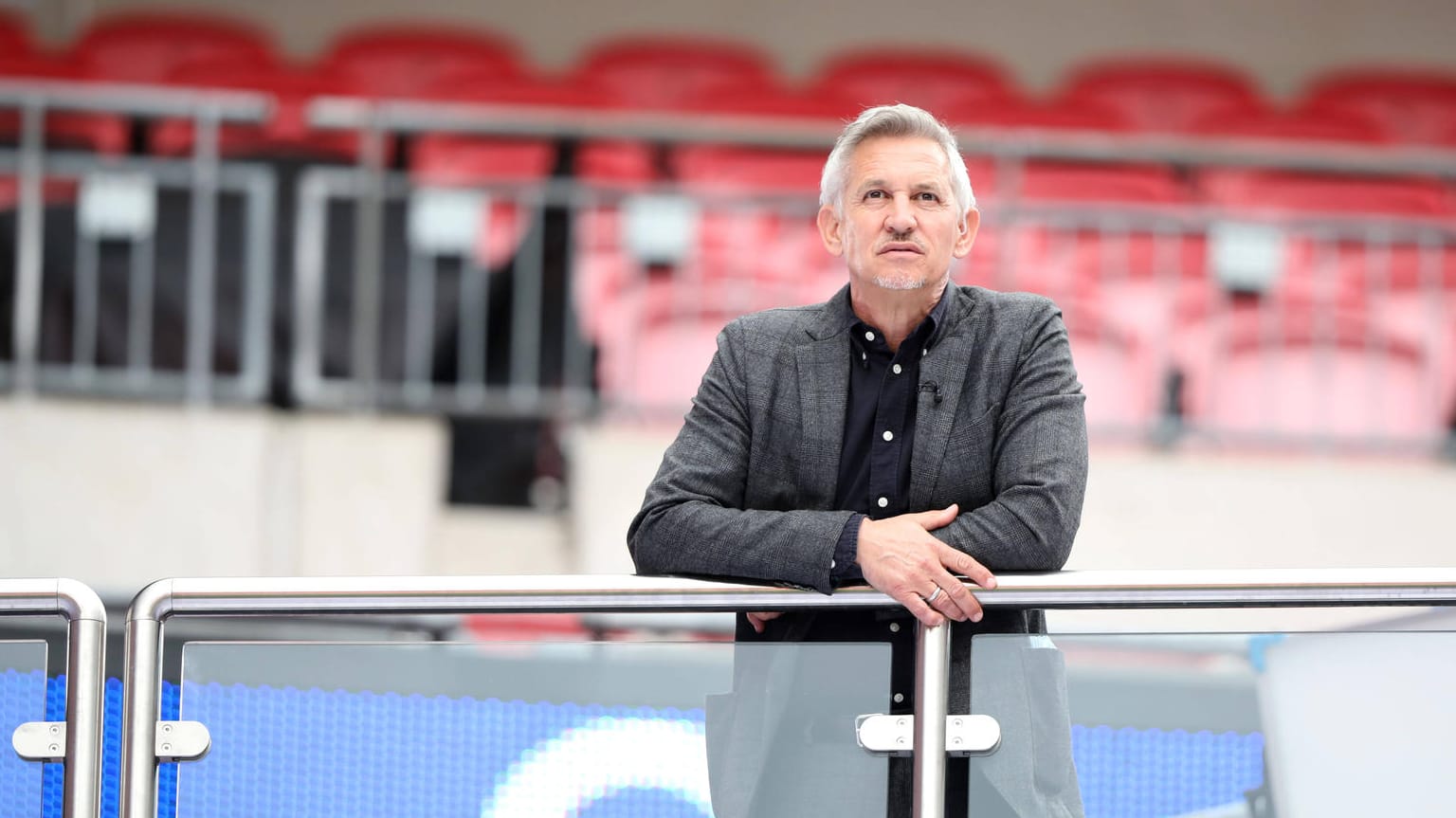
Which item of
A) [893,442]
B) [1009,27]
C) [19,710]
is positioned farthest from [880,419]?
[1009,27]

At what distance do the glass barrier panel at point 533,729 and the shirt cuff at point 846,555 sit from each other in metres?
0.11

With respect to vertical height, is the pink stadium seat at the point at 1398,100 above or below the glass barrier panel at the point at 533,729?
above

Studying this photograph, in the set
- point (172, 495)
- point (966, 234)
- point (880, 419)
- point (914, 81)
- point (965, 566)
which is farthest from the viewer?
point (914, 81)

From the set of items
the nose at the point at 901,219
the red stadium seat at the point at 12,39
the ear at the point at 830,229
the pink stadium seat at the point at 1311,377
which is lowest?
the nose at the point at 901,219

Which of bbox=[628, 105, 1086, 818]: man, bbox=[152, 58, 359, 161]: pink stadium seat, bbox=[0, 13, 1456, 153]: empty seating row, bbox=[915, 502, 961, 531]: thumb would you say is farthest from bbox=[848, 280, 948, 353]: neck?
bbox=[0, 13, 1456, 153]: empty seating row

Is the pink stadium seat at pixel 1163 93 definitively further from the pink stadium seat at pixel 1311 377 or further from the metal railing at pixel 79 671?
the metal railing at pixel 79 671

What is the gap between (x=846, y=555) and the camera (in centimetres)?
238

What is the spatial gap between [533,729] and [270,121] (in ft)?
13.2

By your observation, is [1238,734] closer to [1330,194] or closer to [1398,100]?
[1330,194]

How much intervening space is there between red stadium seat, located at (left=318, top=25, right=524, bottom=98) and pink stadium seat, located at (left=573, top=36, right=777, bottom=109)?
0.45m

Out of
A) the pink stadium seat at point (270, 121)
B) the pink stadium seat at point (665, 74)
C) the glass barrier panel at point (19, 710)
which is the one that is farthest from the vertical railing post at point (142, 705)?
the pink stadium seat at point (665, 74)

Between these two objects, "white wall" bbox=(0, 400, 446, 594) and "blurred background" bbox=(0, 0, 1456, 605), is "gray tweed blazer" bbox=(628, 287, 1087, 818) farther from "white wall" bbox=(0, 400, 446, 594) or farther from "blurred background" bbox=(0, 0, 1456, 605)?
"white wall" bbox=(0, 400, 446, 594)

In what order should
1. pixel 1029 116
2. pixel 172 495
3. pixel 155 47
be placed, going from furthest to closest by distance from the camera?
pixel 155 47, pixel 1029 116, pixel 172 495

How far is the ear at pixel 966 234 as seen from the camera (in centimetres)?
267
